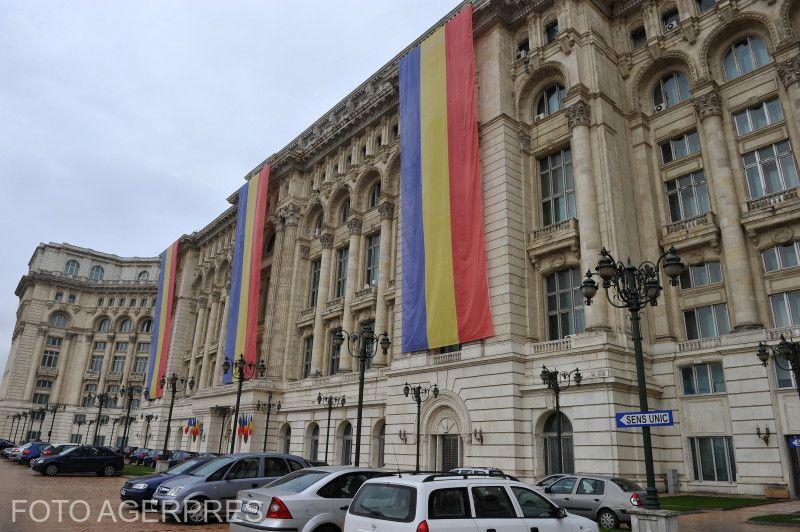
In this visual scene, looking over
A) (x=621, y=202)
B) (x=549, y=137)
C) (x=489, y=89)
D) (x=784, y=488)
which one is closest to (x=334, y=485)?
(x=784, y=488)

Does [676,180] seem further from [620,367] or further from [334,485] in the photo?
[334,485]

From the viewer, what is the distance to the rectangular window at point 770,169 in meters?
26.5

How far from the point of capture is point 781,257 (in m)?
25.8

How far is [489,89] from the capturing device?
3481 cm

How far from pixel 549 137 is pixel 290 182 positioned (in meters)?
30.4

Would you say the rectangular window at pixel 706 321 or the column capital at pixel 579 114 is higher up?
the column capital at pixel 579 114

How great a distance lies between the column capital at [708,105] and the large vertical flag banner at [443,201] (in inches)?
458

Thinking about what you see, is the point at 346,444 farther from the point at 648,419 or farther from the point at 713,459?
the point at 648,419

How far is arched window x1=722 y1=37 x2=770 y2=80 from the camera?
28969 mm

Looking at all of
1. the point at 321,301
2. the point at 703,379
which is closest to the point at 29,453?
the point at 321,301

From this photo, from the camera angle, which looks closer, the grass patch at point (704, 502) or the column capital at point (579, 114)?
the grass patch at point (704, 502)

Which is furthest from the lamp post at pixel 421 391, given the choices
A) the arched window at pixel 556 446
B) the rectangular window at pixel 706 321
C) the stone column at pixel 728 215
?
the stone column at pixel 728 215

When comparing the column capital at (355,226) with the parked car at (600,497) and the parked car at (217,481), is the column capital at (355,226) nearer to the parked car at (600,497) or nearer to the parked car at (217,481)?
the parked car at (217,481)

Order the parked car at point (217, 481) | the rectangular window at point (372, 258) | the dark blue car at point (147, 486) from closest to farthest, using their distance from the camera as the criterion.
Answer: the parked car at point (217, 481) → the dark blue car at point (147, 486) → the rectangular window at point (372, 258)
